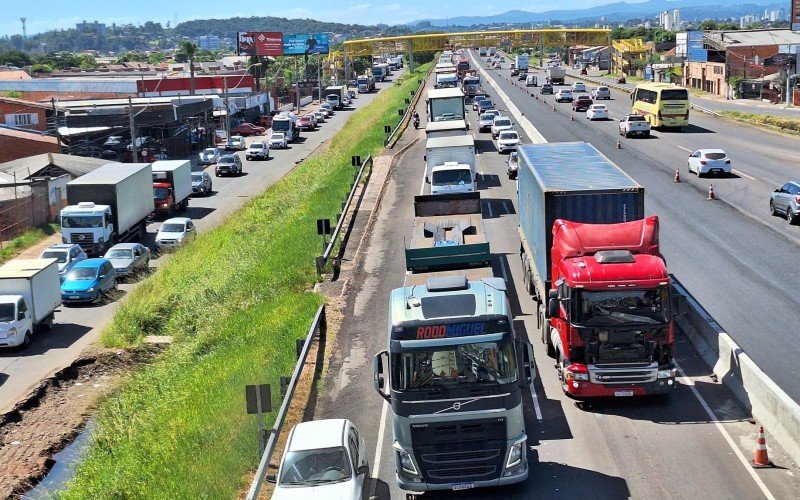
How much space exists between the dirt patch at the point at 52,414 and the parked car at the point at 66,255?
35.0 feet

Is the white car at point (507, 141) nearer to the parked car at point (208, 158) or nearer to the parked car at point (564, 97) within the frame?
the parked car at point (208, 158)

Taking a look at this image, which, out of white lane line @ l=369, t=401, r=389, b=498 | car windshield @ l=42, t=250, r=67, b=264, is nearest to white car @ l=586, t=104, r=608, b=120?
car windshield @ l=42, t=250, r=67, b=264

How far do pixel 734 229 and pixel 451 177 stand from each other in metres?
11.6

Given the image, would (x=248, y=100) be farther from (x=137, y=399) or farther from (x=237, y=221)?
(x=137, y=399)

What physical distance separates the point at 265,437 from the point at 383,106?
10318 centimetres

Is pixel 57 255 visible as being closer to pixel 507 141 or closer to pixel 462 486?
pixel 507 141

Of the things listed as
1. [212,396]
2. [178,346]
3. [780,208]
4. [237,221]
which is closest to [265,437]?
[212,396]

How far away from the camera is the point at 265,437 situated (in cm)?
1888

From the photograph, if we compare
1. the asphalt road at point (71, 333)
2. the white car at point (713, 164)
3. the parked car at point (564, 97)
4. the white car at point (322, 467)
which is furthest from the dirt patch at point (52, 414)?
the parked car at point (564, 97)

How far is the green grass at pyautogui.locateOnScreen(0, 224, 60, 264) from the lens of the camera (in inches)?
1950

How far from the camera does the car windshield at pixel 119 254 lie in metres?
44.2

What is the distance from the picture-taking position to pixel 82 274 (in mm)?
40250

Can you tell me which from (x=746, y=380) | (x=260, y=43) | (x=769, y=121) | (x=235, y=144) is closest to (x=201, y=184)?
(x=235, y=144)

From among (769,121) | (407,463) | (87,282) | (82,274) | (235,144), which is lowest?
(87,282)
